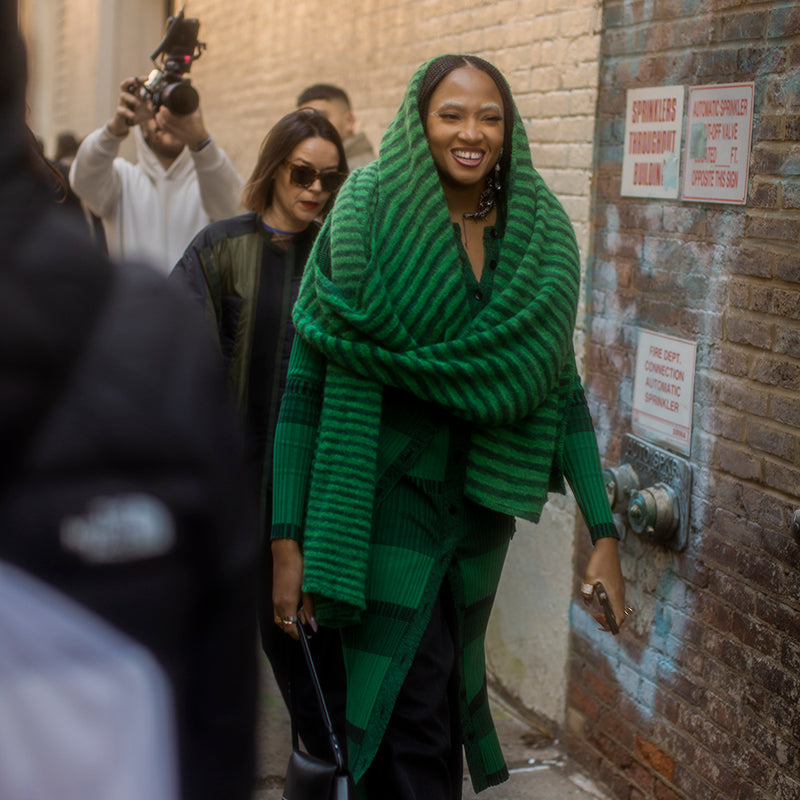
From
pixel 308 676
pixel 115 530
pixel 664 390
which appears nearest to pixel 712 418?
pixel 664 390

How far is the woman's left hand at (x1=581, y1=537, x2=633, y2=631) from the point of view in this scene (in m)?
2.88

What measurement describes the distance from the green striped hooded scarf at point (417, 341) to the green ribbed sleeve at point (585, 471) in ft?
0.24

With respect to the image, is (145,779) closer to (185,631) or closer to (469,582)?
(185,631)

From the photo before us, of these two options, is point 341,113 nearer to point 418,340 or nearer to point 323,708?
point 418,340

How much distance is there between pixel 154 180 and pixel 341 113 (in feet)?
3.56

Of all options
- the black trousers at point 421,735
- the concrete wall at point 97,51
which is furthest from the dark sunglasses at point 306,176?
the concrete wall at point 97,51

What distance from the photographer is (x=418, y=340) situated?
2.82 meters

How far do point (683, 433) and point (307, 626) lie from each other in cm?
119

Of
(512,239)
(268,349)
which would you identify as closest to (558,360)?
(512,239)

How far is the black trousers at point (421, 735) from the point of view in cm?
285

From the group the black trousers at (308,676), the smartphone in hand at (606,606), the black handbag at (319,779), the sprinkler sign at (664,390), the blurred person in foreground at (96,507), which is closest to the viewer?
the blurred person in foreground at (96,507)

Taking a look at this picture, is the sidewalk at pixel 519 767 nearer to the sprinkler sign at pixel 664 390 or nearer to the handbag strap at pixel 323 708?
the handbag strap at pixel 323 708

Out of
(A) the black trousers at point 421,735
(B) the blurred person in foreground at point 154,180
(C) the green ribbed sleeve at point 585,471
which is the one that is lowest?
(A) the black trousers at point 421,735

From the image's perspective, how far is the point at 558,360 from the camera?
286cm
